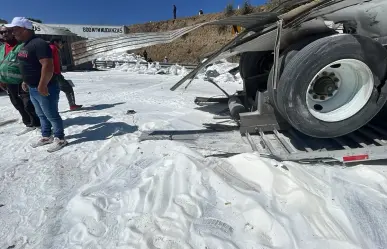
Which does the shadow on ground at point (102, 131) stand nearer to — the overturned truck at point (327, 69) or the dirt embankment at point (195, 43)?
the overturned truck at point (327, 69)

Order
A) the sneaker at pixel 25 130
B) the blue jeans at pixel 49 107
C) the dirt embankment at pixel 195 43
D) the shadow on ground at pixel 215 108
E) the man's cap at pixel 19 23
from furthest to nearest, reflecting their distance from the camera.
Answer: the dirt embankment at pixel 195 43, the shadow on ground at pixel 215 108, the sneaker at pixel 25 130, the blue jeans at pixel 49 107, the man's cap at pixel 19 23

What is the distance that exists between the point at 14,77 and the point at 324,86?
4.25 meters

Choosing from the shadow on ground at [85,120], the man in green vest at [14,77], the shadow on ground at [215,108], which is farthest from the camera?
the shadow on ground at [215,108]

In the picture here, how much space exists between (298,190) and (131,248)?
1390 mm

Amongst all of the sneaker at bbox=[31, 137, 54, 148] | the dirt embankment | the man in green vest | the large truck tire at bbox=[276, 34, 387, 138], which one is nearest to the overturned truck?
the large truck tire at bbox=[276, 34, 387, 138]

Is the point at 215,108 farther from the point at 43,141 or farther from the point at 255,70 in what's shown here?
the point at 43,141

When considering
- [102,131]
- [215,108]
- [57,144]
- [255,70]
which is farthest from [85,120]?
[255,70]

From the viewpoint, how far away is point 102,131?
4352 millimetres

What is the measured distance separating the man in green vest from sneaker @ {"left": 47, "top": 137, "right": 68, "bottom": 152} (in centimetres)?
107

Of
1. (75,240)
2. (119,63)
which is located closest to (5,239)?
(75,240)

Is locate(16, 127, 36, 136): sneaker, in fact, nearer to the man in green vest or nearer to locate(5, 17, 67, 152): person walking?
the man in green vest

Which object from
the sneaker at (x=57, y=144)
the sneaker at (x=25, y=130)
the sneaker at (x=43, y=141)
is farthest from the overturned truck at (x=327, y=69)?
the sneaker at (x=25, y=130)

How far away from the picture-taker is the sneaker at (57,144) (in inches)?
143

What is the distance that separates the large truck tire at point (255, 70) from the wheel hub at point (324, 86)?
1.56 meters
